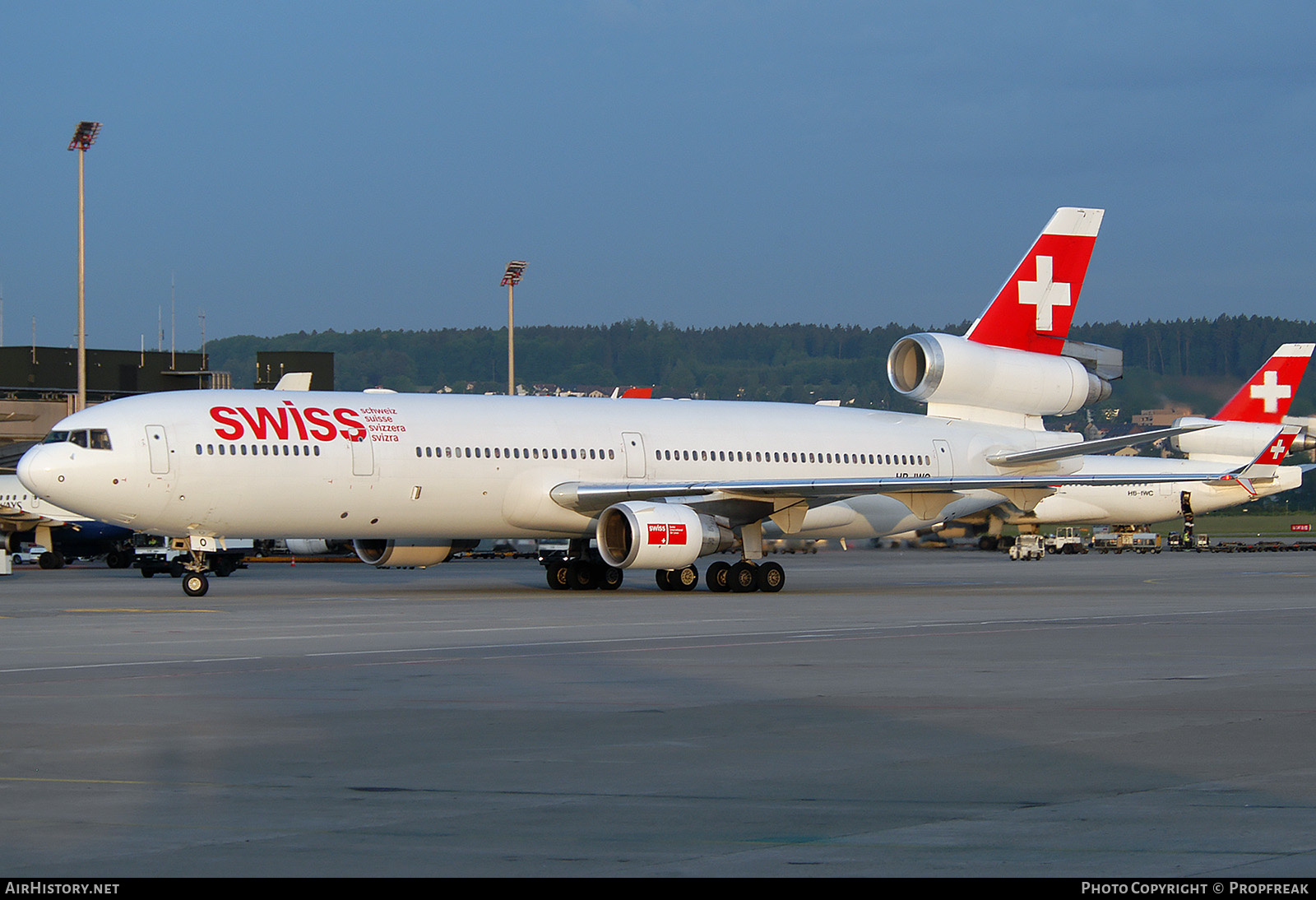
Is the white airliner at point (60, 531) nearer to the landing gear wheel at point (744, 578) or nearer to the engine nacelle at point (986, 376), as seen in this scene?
the landing gear wheel at point (744, 578)

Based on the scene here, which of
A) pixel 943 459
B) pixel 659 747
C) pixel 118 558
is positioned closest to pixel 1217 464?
pixel 943 459

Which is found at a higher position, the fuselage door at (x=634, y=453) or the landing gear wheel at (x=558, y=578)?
the fuselage door at (x=634, y=453)

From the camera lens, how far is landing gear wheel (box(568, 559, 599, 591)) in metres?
36.6

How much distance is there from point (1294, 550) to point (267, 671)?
6823cm

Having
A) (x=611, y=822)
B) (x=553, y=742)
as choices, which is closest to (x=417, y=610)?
(x=553, y=742)

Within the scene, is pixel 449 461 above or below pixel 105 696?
above

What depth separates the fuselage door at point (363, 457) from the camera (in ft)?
104

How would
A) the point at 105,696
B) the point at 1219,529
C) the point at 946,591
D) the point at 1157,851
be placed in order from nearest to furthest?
1. the point at 1157,851
2. the point at 105,696
3. the point at 946,591
4. the point at 1219,529

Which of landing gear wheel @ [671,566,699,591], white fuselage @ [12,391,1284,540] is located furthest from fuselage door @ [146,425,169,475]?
landing gear wheel @ [671,566,699,591]

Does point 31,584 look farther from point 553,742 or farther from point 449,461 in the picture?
point 553,742

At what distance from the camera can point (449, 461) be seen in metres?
33.0

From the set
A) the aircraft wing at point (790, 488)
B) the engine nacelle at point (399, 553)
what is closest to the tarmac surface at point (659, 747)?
the aircraft wing at point (790, 488)

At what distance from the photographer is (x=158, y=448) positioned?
3002 centimetres

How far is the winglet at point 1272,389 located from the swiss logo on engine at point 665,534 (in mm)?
22104
